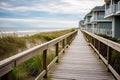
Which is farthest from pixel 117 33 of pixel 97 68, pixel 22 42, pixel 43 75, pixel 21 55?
pixel 21 55

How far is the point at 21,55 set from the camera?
3303 mm

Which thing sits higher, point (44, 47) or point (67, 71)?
point (44, 47)

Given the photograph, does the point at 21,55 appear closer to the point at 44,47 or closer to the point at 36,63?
the point at 44,47

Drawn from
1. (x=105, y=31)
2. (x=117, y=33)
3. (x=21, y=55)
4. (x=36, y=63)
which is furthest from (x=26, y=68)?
(x=105, y=31)

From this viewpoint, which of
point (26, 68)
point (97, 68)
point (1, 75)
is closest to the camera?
point (1, 75)

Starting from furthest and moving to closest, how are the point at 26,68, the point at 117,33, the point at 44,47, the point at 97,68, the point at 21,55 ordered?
the point at 117,33 < the point at 26,68 < the point at 97,68 < the point at 44,47 < the point at 21,55

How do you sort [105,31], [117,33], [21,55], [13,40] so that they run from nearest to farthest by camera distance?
[21,55] < [13,40] < [117,33] < [105,31]

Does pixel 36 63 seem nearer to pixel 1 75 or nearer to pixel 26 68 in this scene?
pixel 26 68

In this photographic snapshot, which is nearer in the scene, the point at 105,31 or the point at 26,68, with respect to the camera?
the point at 26,68

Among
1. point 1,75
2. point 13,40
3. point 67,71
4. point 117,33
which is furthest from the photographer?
point 117,33

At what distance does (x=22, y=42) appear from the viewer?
43.9 ft

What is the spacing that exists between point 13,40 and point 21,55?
388 inches

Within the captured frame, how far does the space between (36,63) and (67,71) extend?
1.27 metres

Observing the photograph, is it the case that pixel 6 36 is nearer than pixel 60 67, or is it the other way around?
pixel 60 67
